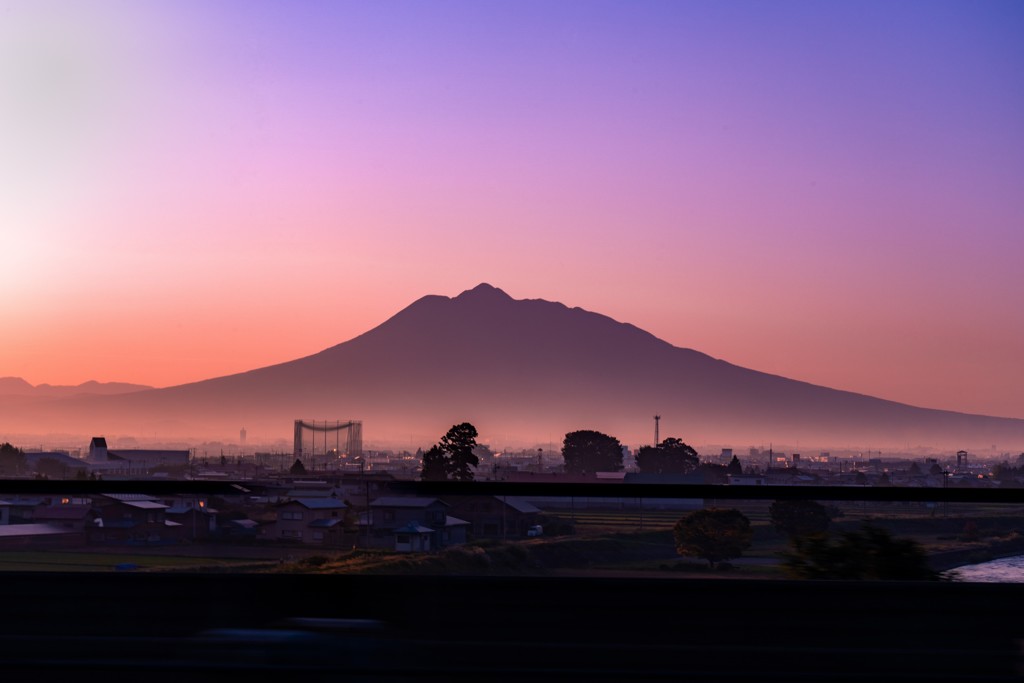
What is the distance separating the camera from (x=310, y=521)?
21.4 ft

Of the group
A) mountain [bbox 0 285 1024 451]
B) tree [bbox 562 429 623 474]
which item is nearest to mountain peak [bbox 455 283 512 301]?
mountain [bbox 0 285 1024 451]

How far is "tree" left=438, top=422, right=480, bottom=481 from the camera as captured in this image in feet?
27.6

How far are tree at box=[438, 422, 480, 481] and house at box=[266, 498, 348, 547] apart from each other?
1765 millimetres

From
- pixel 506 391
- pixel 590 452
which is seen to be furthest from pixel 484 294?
pixel 590 452

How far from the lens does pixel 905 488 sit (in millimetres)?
6902

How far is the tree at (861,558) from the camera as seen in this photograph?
7.02m

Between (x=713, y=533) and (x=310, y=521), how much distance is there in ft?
8.66

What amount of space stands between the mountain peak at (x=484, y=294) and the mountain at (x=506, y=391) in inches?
6.0

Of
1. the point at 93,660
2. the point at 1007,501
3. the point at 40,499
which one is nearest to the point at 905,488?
the point at 1007,501

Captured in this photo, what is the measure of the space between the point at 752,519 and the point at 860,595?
82 cm

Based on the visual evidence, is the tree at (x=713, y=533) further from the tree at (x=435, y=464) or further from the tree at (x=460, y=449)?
the tree at (x=435, y=464)

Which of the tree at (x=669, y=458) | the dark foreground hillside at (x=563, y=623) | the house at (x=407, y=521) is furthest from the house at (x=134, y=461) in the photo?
the tree at (x=669, y=458)

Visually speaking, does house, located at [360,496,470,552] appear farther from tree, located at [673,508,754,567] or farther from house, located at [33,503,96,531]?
house, located at [33,503,96,531]

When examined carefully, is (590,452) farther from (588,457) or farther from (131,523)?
(131,523)
